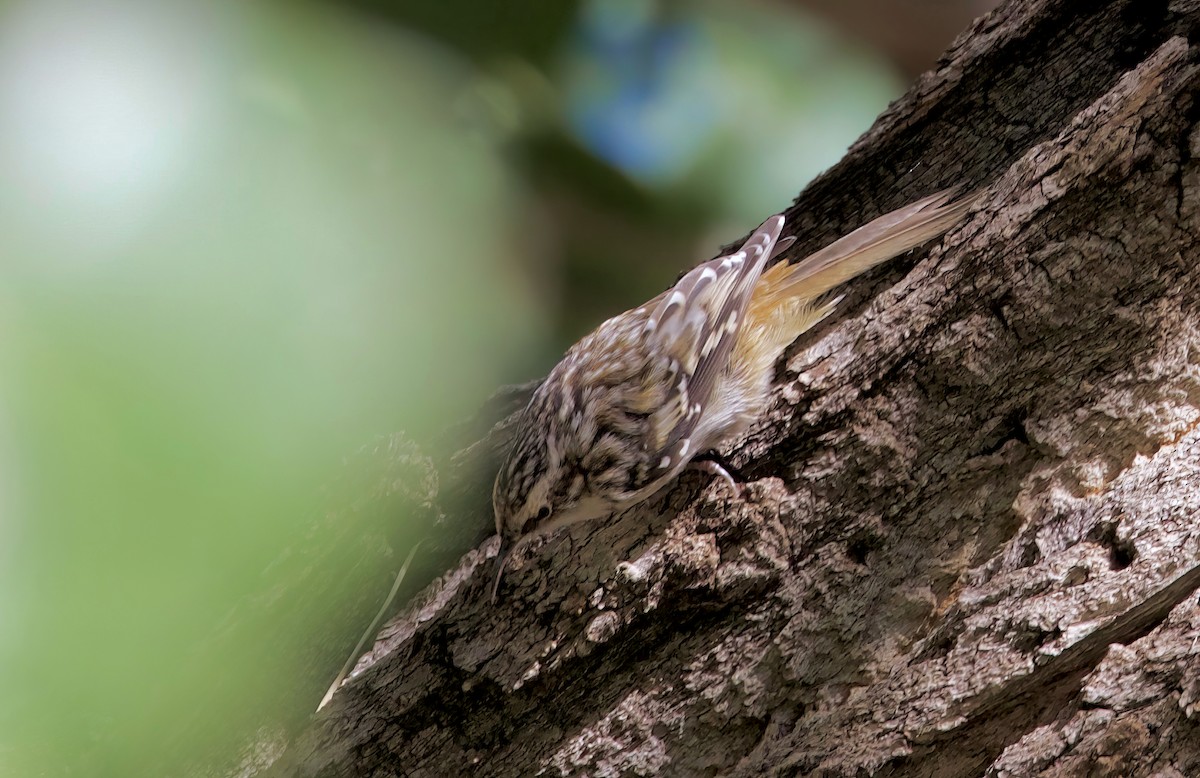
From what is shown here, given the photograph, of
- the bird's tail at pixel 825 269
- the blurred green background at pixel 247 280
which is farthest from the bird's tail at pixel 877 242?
the blurred green background at pixel 247 280

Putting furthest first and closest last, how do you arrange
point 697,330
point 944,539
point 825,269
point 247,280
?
point 697,330 → point 825,269 → point 944,539 → point 247,280

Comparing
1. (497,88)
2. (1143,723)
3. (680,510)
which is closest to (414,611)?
(680,510)

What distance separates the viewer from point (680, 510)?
105cm

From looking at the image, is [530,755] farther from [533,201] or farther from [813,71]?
[813,71]

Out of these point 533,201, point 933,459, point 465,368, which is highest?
point 533,201

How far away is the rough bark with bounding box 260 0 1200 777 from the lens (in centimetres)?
86

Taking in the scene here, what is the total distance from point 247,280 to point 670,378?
608 millimetres

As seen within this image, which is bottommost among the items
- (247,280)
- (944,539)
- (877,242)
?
(944,539)

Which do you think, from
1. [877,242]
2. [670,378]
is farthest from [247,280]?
[877,242]

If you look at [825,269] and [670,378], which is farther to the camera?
[670,378]

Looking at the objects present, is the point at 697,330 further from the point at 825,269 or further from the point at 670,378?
the point at 825,269

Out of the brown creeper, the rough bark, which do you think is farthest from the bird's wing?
the rough bark

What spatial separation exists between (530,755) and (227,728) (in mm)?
361

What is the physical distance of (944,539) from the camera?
96cm
